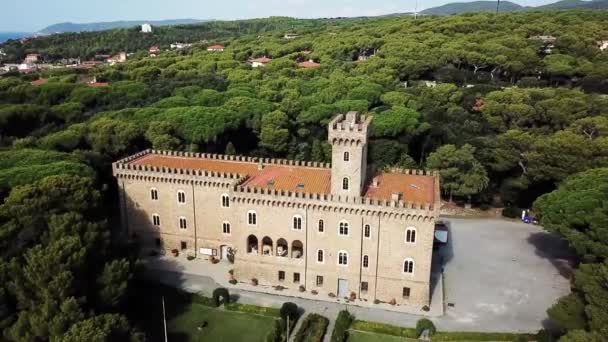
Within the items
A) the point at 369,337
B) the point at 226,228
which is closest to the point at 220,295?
the point at 226,228

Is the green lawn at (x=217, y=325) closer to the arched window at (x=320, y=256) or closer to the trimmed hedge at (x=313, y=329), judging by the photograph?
the trimmed hedge at (x=313, y=329)

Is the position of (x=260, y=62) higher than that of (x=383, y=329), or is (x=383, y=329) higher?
(x=260, y=62)

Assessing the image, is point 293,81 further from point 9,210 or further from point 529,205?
point 9,210

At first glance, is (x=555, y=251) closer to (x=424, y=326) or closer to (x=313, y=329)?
(x=424, y=326)

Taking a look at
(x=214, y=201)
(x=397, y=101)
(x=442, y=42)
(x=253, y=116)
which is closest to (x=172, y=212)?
(x=214, y=201)

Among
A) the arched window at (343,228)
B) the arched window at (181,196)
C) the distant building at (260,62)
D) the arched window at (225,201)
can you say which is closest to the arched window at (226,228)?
the arched window at (225,201)

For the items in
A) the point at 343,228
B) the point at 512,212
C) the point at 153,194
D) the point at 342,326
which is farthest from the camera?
the point at 512,212

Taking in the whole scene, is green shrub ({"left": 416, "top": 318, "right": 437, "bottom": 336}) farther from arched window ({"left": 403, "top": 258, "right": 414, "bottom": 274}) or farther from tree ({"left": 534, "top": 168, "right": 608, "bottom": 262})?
tree ({"left": 534, "top": 168, "right": 608, "bottom": 262})

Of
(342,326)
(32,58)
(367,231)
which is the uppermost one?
(32,58)
